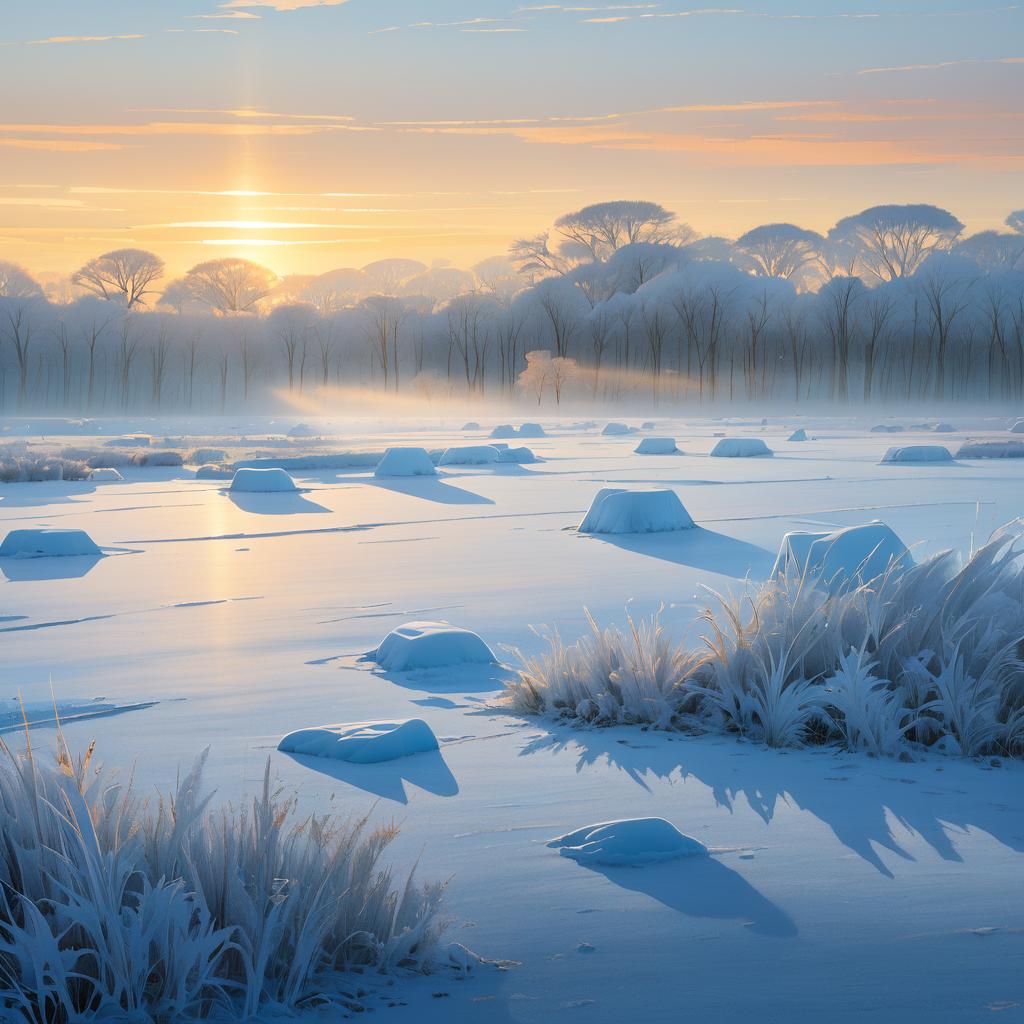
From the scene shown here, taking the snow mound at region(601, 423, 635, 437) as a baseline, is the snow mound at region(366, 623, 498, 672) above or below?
above

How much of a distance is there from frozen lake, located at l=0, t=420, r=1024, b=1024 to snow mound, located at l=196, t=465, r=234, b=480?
11.1m

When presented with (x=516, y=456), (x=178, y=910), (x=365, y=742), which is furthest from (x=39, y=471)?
(x=178, y=910)

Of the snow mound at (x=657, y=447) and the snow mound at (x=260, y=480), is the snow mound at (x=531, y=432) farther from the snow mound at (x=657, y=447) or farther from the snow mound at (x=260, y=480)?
the snow mound at (x=260, y=480)

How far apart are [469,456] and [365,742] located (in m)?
23.1

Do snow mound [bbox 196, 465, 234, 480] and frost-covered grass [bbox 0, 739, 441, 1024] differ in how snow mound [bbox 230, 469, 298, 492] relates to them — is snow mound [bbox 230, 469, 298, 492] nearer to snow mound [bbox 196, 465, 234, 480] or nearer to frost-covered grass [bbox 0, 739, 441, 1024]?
snow mound [bbox 196, 465, 234, 480]

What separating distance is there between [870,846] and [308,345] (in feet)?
228

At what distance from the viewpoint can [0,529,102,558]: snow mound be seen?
40.8ft

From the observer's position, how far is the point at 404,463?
2358 cm

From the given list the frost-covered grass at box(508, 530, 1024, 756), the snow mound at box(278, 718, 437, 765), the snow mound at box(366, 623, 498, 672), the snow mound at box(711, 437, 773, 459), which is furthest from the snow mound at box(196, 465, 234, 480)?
the snow mound at box(278, 718, 437, 765)

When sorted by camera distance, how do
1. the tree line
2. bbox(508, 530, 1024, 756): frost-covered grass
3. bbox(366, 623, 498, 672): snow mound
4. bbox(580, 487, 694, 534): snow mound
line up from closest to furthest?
bbox(508, 530, 1024, 756): frost-covered grass, bbox(366, 623, 498, 672): snow mound, bbox(580, 487, 694, 534): snow mound, the tree line

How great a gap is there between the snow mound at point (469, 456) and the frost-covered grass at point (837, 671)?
21823mm

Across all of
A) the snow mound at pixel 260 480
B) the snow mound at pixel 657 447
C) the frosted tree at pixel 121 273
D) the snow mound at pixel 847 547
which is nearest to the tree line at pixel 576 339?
the frosted tree at pixel 121 273

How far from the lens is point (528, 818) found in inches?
164

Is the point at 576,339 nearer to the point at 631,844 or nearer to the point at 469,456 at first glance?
the point at 469,456
